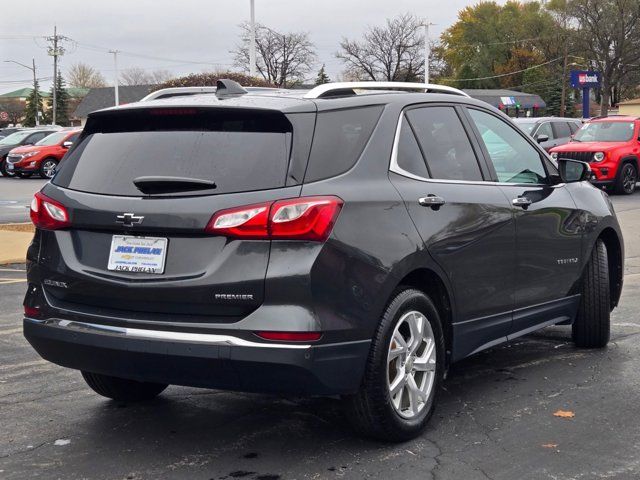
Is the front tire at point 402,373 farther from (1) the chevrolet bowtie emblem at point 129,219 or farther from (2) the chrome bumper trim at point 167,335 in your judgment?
(1) the chevrolet bowtie emblem at point 129,219

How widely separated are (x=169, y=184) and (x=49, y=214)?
74cm

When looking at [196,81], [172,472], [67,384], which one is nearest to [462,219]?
[172,472]

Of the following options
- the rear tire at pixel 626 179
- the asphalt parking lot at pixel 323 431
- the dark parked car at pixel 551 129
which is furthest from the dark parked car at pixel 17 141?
the asphalt parking lot at pixel 323 431

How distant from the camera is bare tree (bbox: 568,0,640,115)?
72.6 m

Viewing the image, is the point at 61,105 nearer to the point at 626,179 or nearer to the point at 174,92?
the point at 626,179

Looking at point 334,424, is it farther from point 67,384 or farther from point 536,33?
point 536,33

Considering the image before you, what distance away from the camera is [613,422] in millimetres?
5000

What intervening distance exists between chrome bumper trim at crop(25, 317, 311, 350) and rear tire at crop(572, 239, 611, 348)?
3058 millimetres

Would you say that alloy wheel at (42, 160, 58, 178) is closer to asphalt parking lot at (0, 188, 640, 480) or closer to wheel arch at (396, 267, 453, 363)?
asphalt parking lot at (0, 188, 640, 480)

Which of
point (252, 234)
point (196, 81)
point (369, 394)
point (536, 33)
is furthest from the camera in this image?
point (536, 33)

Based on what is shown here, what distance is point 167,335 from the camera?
165 inches

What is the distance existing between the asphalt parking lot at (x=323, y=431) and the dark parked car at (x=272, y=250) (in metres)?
0.27

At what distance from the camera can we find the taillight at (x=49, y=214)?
4598 mm

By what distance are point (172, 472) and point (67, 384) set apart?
188 centimetres
